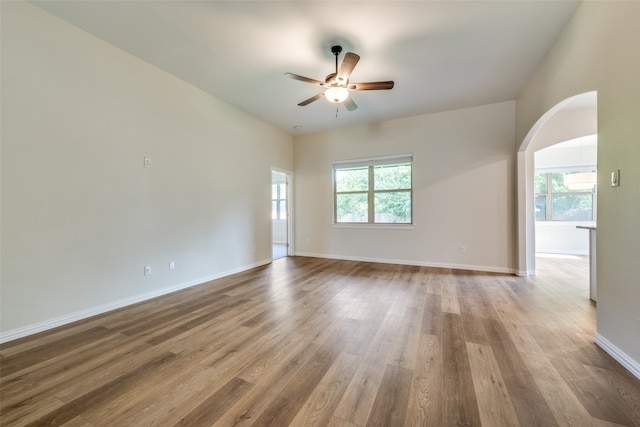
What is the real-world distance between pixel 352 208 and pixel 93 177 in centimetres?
446

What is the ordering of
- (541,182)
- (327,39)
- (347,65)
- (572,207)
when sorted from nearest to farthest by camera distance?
(347,65) → (327,39) → (572,207) → (541,182)

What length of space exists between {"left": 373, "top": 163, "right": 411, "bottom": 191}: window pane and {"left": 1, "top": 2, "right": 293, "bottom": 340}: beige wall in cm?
324

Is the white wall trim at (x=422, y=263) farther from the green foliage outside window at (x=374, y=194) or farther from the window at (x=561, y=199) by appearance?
the window at (x=561, y=199)

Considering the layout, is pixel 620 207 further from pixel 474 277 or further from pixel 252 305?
pixel 252 305

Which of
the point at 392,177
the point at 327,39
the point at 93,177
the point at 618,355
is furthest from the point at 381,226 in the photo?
the point at 93,177

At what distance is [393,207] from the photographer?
5.39 metres

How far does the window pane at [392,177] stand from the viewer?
17.3 feet

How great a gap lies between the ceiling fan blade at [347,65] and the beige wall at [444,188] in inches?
111

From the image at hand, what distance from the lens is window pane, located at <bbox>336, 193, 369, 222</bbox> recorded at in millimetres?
5688

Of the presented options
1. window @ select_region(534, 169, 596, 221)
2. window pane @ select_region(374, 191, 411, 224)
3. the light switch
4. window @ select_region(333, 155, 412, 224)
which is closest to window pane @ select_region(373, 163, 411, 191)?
window @ select_region(333, 155, 412, 224)

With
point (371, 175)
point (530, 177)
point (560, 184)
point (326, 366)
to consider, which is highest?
point (371, 175)

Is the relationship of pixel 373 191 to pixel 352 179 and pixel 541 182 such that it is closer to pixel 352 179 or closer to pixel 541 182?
pixel 352 179

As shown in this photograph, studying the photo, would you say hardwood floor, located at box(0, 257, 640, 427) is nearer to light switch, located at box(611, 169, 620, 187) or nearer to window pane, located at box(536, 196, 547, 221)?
light switch, located at box(611, 169, 620, 187)

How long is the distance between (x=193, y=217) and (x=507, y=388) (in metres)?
3.96
